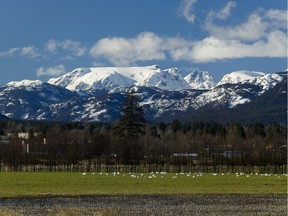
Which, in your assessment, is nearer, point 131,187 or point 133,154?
Result: point 131,187

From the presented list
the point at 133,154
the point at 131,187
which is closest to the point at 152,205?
the point at 131,187

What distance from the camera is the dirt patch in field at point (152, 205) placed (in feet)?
113

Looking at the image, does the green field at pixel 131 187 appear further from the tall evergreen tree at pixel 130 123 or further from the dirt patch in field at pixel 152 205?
the tall evergreen tree at pixel 130 123

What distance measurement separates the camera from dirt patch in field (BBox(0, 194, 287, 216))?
34.4 m

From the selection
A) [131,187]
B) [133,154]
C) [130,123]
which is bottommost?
[131,187]

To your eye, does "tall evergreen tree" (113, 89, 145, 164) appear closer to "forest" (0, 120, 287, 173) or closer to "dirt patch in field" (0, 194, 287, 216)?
"forest" (0, 120, 287, 173)

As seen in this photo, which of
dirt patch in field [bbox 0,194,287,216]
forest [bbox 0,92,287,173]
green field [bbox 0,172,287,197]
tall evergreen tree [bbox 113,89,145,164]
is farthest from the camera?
tall evergreen tree [bbox 113,89,145,164]

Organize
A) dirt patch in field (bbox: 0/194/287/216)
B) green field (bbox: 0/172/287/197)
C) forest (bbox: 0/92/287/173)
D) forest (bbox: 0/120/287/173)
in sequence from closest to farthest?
1. dirt patch in field (bbox: 0/194/287/216)
2. green field (bbox: 0/172/287/197)
3. forest (bbox: 0/92/287/173)
4. forest (bbox: 0/120/287/173)

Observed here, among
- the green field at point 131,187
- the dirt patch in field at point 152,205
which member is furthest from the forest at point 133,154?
the dirt patch in field at point 152,205

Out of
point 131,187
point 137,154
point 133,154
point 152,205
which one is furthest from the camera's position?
point 137,154

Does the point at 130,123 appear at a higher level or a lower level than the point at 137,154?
higher

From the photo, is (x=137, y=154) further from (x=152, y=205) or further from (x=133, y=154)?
(x=152, y=205)

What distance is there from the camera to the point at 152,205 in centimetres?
3919

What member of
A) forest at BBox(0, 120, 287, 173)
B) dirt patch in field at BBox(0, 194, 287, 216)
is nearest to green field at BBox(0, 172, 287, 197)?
dirt patch in field at BBox(0, 194, 287, 216)
